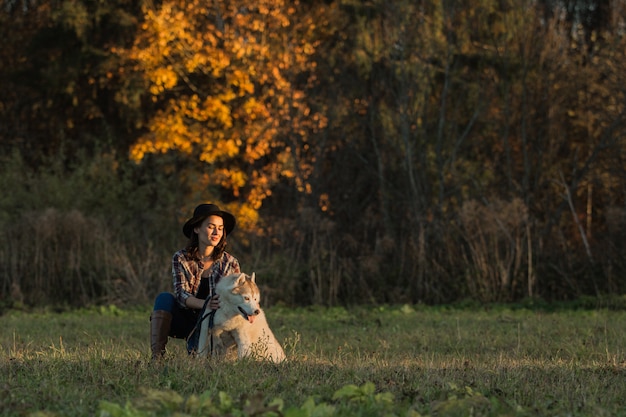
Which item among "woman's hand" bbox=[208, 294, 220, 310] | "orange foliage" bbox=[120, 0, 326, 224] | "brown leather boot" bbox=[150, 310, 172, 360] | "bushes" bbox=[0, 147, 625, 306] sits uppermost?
"orange foliage" bbox=[120, 0, 326, 224]

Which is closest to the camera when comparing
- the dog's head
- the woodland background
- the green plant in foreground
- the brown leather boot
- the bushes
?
the green plant in foreground

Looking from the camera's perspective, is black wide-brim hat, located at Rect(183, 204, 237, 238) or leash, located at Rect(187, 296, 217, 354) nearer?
leash, located at Rect(187, 296, 217, 354)

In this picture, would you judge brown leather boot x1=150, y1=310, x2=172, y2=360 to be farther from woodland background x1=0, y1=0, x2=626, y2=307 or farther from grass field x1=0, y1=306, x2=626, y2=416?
woodland background x1=0, y1=0, x2=626, y2=307

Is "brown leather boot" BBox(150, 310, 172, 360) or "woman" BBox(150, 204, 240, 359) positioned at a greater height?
"woman" BBox(150, 204, 240, 359)

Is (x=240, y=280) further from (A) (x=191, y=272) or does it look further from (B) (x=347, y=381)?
(B) (x=347, y=381)

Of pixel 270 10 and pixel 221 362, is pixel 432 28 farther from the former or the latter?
pixel 221 362

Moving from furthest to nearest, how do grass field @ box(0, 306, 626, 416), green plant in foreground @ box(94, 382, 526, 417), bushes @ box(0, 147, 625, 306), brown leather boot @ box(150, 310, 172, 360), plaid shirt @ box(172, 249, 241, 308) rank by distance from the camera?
bushes @ box(0, 147, 625, 306) < plaid shirt @ box(172, 249, 241, 308) < brown leather boot @ box(150, 310, 172, 360) < grass field @ box(0, 306, 626, 416) < green plant in foreground @ box(94, 382, 526, 417)

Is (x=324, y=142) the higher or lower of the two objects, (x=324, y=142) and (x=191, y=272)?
the higher

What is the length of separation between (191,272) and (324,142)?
14.3 metres

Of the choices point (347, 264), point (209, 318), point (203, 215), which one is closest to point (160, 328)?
point (209, 318)

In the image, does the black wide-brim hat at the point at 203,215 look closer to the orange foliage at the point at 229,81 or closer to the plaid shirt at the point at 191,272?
the plaid shirt at the point at 191,272

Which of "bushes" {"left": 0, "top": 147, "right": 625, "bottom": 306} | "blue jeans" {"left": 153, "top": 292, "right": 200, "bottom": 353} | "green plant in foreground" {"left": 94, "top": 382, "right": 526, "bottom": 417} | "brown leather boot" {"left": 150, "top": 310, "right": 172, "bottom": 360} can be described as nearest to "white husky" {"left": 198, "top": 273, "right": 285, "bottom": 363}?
"brown leather boot" {"left": 150, "top": 310, "right": 172, "bottom": 360}

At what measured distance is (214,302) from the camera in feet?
27.8

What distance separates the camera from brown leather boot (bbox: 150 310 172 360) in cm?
912
